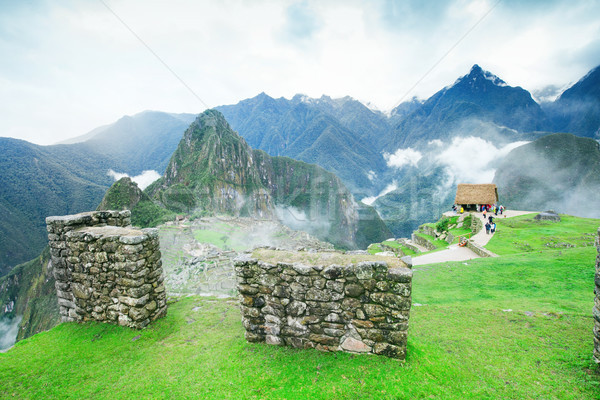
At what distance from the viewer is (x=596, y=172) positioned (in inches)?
3169

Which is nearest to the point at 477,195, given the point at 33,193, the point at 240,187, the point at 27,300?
the point at 27,300

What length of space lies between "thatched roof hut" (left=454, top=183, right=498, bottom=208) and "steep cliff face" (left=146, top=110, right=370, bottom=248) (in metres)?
84.0

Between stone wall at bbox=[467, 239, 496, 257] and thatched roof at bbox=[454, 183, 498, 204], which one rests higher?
thatched roof at bbox=[454, 183, 498, 204]

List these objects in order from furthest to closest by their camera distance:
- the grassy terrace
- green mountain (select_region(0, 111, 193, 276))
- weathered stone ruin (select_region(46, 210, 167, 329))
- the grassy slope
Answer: green mountain (select_region(0, 111, 193, 276)), weathered stone ruin (select_region(46, 210, 167, 329)), the grassy terrace, the grassy slope

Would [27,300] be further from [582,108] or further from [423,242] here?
[582,108]

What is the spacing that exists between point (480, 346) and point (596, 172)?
124294mm

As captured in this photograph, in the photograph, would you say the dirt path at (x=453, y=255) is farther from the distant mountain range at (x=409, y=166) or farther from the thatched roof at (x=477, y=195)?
the distant mountain range at (x=409, y=166)

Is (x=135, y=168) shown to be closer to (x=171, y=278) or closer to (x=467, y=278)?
(x=171, y=278)

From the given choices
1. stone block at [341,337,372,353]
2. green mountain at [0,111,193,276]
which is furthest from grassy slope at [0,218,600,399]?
green mountain at [0,111,193,276]

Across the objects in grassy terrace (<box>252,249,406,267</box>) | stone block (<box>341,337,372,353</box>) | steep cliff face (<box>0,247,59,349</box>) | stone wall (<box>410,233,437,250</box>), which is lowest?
steep cliff face (<box>0,247,59,349</box>)

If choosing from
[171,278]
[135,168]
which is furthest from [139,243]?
[135,168]

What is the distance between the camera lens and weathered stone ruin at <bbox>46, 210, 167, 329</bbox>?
5.82 metres

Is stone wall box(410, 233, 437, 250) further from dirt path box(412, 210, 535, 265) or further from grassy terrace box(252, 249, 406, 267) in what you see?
grassy terrace box(252, 249, 406, 267)

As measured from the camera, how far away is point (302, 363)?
4.57 metres
